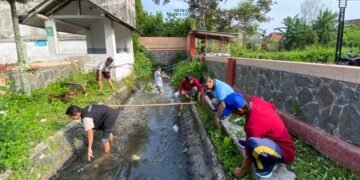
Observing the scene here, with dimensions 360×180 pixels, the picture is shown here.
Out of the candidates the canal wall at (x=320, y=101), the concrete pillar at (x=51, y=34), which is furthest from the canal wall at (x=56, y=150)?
the concrete pillar at (x=51, y=34)

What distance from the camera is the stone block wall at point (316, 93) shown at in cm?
314

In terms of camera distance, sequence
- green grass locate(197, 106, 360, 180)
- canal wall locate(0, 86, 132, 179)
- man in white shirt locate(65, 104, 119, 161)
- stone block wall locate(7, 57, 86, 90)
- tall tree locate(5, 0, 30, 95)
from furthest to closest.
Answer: stone block wall locate(7, 57, 86, 90), tall tree locate(5, 0, 30, 95), man in white shirt locate(65, 104, 119, 161), canal wall locate(0, 86, 132, 179), green grass locate(197, 106, 360, 180)

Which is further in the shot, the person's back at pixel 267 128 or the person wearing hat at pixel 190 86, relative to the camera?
the person wearing hat at pixel 190 86

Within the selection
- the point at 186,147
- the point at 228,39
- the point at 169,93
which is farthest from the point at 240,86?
the point at 228,39

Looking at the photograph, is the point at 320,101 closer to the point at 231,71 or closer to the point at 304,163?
the point at 304,163

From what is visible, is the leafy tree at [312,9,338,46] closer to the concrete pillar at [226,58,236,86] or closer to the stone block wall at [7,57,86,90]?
the concrete pillar at [226,58,236,86]

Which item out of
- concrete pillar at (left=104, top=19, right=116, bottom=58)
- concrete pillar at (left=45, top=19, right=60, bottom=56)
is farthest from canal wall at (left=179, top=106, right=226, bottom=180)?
concrete pillar at (left=45, top=19, right=60, bottom=56)

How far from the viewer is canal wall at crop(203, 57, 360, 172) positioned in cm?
311

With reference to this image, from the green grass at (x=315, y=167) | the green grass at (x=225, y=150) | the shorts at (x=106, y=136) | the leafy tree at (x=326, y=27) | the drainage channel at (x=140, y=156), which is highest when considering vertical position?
the leafy tree at (x=326, y=27)

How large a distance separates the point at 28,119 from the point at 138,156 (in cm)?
271

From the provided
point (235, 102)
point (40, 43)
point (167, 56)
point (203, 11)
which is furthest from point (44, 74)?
point (203, 11)

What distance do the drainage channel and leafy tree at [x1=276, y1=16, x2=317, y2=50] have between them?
967 inches

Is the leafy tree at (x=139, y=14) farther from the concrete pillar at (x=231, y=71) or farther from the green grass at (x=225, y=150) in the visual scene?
the green grass at (x=225, y=150)

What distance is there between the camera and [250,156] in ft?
10.5
